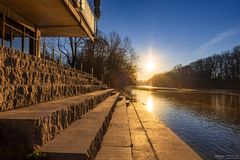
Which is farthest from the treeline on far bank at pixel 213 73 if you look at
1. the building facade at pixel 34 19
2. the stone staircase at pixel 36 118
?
the stone staircase at pixel 36 118

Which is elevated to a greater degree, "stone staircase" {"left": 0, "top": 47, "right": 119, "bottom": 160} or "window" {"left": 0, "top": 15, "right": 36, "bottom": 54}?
"window" {"left": 0, "top": 15, "right": 36, "bottom": 54}

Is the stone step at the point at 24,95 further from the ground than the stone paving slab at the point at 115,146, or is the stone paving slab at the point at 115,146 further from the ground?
the stone step at the point at 24,95

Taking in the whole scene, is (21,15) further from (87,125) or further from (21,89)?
(87,125)

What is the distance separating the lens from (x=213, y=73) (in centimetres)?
10088

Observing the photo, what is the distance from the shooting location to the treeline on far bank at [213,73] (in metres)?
89.6

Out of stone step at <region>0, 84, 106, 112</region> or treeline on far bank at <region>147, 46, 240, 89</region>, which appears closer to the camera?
stone step at <region>0, 84, 106, 112</region>

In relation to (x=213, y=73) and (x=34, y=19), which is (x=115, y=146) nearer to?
(x=34, y=19)

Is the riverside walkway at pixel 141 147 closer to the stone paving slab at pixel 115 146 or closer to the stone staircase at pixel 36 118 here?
the stone paving slab at pixel 115 146

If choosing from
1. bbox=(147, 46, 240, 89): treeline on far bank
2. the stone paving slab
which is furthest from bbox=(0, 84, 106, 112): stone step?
bbox=(147, 46, 240, 89): treeline on far bank

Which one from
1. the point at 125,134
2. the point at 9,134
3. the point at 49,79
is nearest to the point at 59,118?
the point at 9,134

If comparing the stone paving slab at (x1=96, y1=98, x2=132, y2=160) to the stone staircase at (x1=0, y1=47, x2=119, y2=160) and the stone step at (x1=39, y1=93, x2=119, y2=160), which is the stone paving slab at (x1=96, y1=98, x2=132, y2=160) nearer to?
the stone staircase at (x1=0, y1=47, x2=119, y2=160)

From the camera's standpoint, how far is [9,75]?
13.8ft

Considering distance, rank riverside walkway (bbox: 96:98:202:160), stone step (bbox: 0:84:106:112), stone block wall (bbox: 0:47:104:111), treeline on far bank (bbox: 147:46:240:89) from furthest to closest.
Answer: treeline on far bank (bbox: 147:46:240:89) < riverside walkway (bbox: 96:98:202:160) < stone block wall (bbox: 0:47:104:111) < stone step (bbox: 0:84:106:112)

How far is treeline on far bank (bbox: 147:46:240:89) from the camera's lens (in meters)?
89.6
